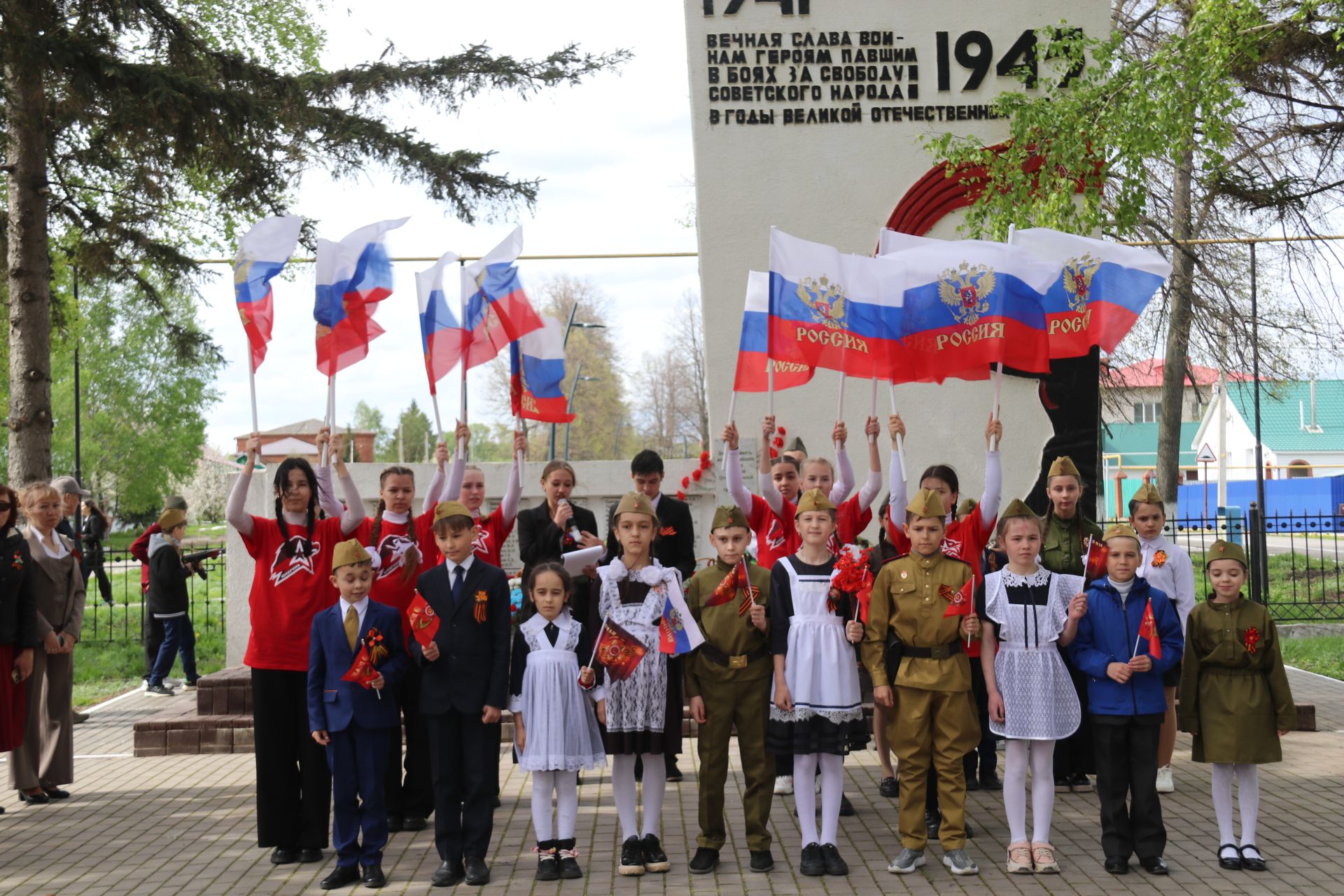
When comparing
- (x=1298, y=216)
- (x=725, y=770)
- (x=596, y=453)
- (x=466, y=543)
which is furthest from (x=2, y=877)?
(x=596, y=453)

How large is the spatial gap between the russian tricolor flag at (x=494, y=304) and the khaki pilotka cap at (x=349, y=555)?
1782 mm

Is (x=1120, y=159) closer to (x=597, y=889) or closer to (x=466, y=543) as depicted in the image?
(x=466, y=543)

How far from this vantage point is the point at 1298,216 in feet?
51.8

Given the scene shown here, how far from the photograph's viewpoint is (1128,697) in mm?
5676

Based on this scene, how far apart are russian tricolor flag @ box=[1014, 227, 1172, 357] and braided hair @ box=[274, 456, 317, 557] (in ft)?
14.1

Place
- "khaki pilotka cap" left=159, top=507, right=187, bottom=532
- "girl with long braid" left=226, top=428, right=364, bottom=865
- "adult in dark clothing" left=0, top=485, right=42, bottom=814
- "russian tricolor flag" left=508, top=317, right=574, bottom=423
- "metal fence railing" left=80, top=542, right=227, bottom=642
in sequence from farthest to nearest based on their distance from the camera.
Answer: "metal fence railing" left=80, top=542, right=227, bottom=642 → "khaki pilotka cap" left=159, top=507, right=187, bottom=532 → "russian tricolor flag" left=508, top=317, right=574, bottom=423 → "adult in dark clothing" left=0, top=485, right=42, bottom=814 → "girl with long braid" left=226, top=428, right=364, bottom=865

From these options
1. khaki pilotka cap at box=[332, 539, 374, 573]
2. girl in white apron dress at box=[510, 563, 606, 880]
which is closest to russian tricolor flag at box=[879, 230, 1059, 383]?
girl in white apron dress at box=[510, 563, 606, 880]

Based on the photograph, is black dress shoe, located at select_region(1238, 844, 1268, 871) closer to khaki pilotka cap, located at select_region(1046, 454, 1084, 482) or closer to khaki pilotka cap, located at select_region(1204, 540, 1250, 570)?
khaki pilotka cap, located at select_region(1204, 540, 1250, 570)

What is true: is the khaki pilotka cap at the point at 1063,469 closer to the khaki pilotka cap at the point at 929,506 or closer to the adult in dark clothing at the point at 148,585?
the khaki pilotka cap at the point at 929,506

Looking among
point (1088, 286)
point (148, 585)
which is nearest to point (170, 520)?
point (148, 585)

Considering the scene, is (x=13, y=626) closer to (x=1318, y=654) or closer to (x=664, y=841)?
(x=664, y=841)

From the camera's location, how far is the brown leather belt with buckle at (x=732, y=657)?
19.2 ft

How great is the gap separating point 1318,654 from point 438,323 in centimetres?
1057

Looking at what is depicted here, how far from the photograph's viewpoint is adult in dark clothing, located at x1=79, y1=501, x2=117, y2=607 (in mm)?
11820
